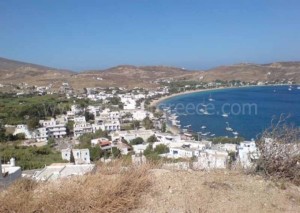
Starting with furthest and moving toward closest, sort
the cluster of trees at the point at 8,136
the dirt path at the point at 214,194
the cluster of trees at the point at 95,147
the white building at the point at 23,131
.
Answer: the white building at the point at 23,131, the cluster of trees at the point at 8,136, the cluster of trees at the point at 95,147, the dirt path at the point at 214,194

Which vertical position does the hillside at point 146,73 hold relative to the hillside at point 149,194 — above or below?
below

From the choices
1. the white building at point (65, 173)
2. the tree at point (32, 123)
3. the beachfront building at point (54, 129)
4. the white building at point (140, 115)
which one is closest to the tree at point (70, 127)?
the beachfront building at point (54, 129)

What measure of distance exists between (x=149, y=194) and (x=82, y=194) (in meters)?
0.67

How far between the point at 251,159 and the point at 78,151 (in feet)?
54.5

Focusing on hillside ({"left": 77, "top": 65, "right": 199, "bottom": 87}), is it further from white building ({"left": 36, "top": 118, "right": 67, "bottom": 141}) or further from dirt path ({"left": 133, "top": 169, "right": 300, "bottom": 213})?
dirt path ({"left": 133, "top": 169, "right": 300, "bottom": 213})

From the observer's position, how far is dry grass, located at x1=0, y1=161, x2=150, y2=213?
3052 millimetres

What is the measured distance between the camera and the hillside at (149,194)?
3.09 metres

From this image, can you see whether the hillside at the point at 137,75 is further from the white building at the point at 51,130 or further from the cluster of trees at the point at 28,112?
the white building at the point at 51,130

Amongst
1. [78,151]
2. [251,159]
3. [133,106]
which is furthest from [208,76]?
[251,159]

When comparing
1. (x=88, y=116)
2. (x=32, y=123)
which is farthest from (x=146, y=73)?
(x=32, y=123)

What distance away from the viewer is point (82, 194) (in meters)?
3.18

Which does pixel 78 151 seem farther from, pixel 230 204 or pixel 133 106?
pixel 133 106

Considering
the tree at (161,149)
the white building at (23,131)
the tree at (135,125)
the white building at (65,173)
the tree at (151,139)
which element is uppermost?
the white building at (65,173)

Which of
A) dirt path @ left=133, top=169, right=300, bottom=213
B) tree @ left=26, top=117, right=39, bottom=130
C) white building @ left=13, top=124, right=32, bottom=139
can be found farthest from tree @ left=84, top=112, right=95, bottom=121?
dirt path @ left=133, top=169, right=300, bottom=213
